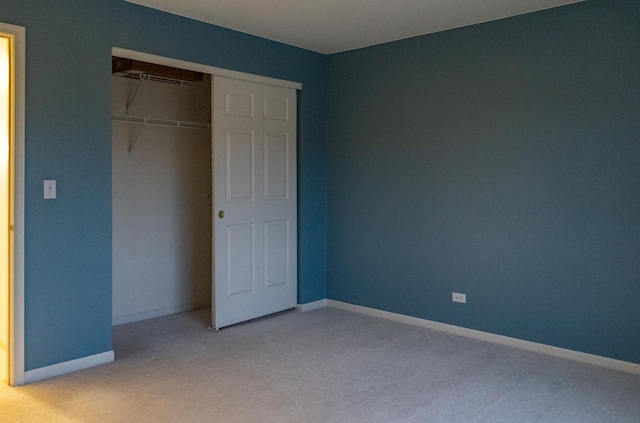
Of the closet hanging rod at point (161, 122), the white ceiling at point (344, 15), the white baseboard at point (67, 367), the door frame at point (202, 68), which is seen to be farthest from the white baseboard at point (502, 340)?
the white ceiling at point (344, 15)

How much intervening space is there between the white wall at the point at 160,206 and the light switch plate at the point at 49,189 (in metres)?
1.22

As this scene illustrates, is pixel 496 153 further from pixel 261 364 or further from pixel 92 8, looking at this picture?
pixel 92 8

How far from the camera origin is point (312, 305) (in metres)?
5.22

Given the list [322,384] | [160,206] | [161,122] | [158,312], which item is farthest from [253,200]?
[322,384]

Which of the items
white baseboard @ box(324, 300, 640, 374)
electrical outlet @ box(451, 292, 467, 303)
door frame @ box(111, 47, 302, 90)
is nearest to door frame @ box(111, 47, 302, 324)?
door frame @ box(111, 47, 302, 90)

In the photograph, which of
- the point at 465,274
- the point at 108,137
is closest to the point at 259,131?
the point at 108,137

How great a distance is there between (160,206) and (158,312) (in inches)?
38.4

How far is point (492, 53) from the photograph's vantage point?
13.6ft

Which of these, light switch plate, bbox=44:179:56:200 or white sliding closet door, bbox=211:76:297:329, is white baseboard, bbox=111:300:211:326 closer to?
white sliding closet door, bbox=211:76:297:329

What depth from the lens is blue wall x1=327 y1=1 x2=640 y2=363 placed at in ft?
11.8

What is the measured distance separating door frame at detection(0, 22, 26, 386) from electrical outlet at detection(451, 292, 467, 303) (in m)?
3.15

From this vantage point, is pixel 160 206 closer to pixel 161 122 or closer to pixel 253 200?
pixel 161 122

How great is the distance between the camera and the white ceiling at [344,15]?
3.73m

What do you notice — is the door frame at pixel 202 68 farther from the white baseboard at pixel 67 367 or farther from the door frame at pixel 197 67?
Result: the white baseboard at pixel 67 367
